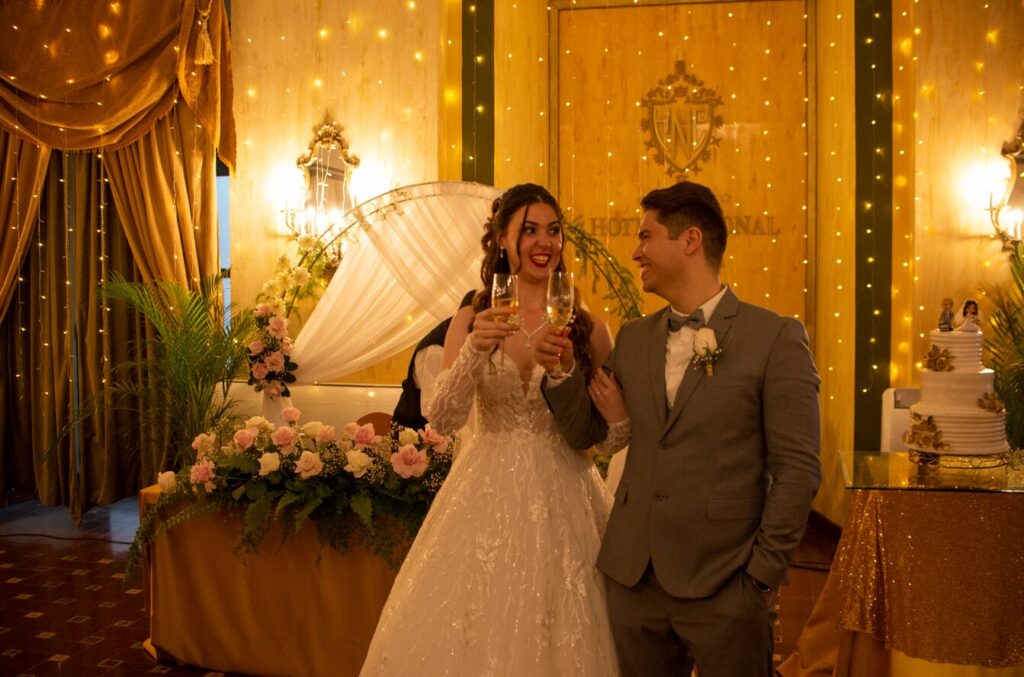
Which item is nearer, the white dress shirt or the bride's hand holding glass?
the white dress shirt

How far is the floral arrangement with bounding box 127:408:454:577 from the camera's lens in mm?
3953

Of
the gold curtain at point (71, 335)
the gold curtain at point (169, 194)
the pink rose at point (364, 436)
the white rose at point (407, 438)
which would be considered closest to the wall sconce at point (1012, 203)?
the white rose at point (407, 438)

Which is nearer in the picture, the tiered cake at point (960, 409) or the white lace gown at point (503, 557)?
the white lace gown at point (503, 557)

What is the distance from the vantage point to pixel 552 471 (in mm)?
2844

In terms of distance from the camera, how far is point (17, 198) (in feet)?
24.5

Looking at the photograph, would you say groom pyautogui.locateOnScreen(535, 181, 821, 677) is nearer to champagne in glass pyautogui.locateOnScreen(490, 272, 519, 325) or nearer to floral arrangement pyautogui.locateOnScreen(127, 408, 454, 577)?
champagne in glass pyautogui.locateOnScreen(490, 272, 519, 325)

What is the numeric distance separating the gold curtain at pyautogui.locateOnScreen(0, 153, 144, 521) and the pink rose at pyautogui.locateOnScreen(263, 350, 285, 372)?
6.77 ft

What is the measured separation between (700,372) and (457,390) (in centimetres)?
78

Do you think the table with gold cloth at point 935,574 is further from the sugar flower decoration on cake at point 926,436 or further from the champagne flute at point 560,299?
the champagne flute at point 560,299

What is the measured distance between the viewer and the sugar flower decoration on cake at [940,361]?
3.09m

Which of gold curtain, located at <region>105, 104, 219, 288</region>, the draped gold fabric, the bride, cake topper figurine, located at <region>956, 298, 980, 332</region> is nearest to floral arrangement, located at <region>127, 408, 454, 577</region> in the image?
the bride

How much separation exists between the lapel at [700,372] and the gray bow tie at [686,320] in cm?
3

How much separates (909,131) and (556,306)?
4544 millimetres

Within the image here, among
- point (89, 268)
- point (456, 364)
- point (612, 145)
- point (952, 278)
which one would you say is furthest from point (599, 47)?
point (456, 364)
